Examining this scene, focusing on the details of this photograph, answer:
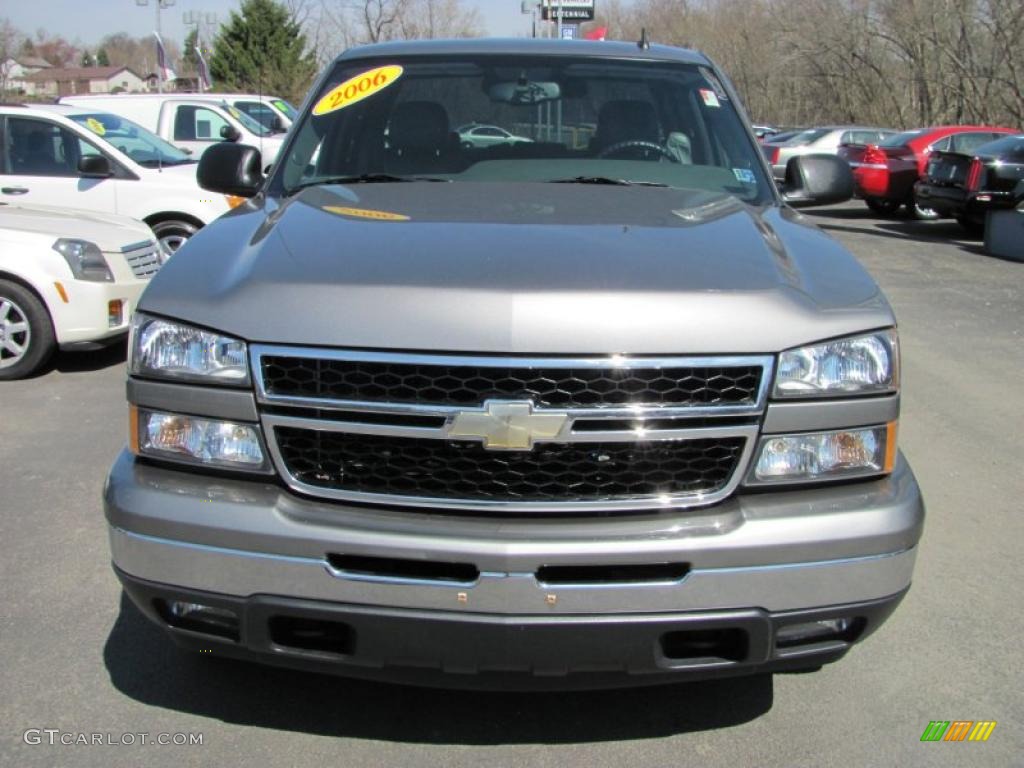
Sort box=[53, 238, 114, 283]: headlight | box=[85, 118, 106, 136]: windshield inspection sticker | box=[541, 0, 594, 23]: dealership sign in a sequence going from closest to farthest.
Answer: box=[53, 238, 114, 283]: headlight < box=[85, 118, 106, 136]: windshield inspection sticker < box=[541, 0, 594, 23]: dealership sign

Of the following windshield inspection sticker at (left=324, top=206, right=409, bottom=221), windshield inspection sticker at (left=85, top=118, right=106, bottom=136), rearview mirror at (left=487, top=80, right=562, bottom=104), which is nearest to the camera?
windshield inspection sticker at (left=324, top=206, right=409, bottom=221)

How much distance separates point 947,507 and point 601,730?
100 inches

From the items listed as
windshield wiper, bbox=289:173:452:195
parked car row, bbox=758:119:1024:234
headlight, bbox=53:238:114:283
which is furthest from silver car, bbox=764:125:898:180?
windshield wiper, bbox=289:173:452:195

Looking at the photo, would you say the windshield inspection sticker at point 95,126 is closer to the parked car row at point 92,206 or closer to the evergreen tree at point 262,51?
the parked car row at point 92,206

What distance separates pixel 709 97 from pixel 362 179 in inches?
58.4

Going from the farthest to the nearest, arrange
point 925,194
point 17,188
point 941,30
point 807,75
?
point 807,75
point 941,30
point 925,194
point 17,188

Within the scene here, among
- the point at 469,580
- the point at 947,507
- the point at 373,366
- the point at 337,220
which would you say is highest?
the point at 337,220

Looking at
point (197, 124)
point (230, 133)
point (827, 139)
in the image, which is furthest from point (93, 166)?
point (827, 139)

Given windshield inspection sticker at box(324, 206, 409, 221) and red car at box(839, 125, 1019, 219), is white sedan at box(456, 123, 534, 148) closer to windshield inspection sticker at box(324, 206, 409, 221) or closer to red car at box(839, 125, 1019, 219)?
windshield inspection sticker at box(324, 206, 409, 221)

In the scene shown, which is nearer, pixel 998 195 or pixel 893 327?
pixel 893 327

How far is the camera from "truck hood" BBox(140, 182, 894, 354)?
7.76 feet

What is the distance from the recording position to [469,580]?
237 centimetres

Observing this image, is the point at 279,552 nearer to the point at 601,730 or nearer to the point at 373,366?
the point at 373,366

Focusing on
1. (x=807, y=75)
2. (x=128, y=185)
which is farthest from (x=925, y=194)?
(x=807, y=75)
